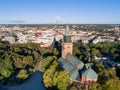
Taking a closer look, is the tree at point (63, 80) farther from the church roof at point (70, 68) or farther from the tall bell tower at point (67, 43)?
the tall bell tower at point (67, 43)

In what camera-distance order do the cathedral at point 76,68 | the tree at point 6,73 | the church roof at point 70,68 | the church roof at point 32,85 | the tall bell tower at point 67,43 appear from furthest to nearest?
1. the tall bell tower at point 67,43
2. the tree at point 6,73
3. the church roof at point 32,85
4. the church roof at point 70,68
5. the cathedral at point 76,68

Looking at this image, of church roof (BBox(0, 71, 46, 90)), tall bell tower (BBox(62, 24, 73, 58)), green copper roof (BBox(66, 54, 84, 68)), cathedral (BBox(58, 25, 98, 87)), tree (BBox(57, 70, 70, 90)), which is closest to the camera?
cathedral (BBox(58, 25, 98, 87))

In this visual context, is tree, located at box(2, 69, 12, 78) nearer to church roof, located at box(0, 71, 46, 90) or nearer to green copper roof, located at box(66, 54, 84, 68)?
church roof, located at box(0, 71, 46, 90)

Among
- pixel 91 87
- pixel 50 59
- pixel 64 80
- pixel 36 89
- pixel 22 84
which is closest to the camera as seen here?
pixel 91 87

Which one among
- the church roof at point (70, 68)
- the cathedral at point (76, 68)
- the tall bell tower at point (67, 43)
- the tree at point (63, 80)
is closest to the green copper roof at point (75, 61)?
the cathedral at point (76, 68)

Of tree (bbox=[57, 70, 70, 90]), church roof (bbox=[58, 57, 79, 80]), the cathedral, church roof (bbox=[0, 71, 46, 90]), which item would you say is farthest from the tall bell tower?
tree (bbox=[57, 70, 70, 90])

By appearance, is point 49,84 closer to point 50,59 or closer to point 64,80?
point 64,80

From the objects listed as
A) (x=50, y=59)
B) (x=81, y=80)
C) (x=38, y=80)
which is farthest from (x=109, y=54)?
(x=81, y=80)
